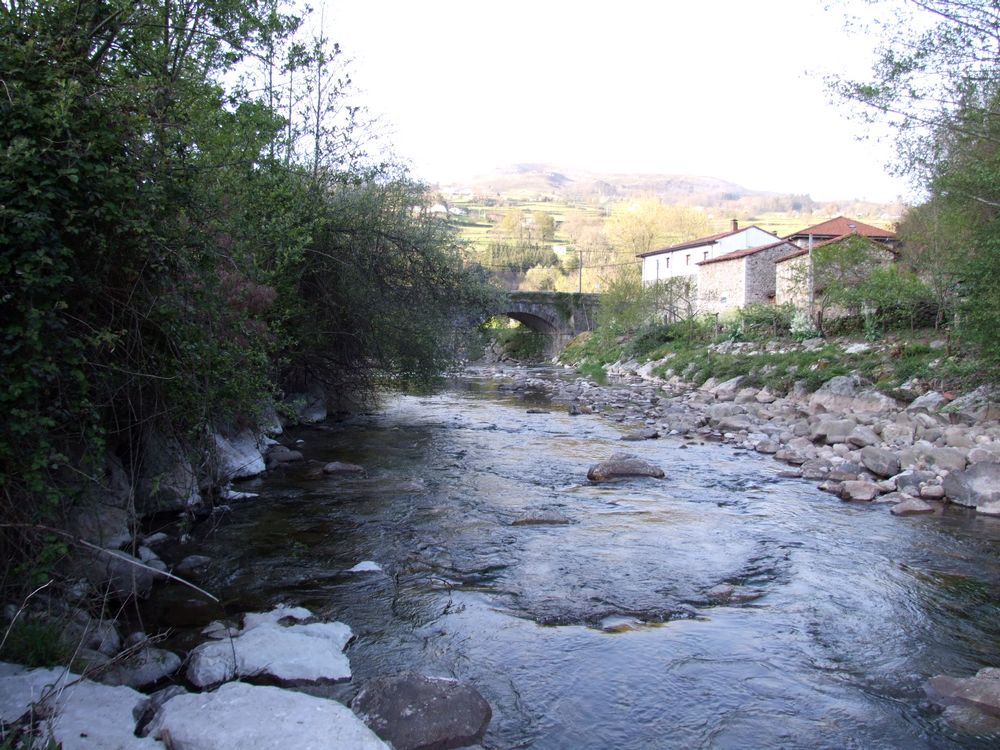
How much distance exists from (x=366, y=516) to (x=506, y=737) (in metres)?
5.08

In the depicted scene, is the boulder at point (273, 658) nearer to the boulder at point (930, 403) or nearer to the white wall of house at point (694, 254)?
the boulder at point (930, 403)

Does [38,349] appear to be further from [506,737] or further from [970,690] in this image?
[970,690]

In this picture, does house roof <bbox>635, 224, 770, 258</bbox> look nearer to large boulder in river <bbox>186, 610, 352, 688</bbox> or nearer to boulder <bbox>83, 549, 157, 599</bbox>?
boulder <bbox>83, 549, 157, 599</bbox>

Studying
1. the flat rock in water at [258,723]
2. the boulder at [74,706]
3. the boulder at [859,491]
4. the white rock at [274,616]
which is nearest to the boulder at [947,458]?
the boulder at [859,491]

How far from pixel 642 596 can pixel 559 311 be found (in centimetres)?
4702

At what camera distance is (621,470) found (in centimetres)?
1169

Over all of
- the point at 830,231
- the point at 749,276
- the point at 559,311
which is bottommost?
the point at 559,311

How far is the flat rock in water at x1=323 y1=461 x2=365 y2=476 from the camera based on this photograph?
1160cm

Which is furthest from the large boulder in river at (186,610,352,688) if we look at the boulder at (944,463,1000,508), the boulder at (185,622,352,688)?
the boulder at (944,463,1000,508)

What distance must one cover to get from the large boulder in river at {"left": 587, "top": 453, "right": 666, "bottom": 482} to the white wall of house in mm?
36119

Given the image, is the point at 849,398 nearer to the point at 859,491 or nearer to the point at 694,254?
the point at 859,491

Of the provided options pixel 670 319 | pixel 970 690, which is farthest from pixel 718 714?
pixel 670 319

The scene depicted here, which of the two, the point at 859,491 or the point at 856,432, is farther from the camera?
the point at 856,432

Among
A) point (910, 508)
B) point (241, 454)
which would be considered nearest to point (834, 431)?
point (910, 508)
